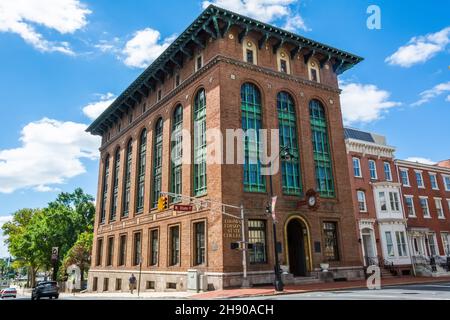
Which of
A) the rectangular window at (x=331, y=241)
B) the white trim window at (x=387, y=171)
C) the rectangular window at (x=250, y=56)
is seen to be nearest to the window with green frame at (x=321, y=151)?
the rectangular window at (x=331, y=241)

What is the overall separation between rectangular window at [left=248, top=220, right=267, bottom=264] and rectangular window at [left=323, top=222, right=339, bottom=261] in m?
6.29

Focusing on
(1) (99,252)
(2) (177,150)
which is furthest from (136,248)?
Result: (1) (99,252)

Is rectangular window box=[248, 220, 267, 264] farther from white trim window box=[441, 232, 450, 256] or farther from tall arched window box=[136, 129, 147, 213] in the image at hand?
white trim window box=[441, 232, 450, 256]

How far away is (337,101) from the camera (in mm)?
34250

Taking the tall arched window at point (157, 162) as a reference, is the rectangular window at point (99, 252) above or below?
below

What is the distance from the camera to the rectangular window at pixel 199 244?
26266 mm

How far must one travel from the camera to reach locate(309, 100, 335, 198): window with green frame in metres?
30.8

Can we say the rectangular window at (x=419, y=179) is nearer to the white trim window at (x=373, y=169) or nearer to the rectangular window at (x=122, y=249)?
the white trim window at (x=373, y=169)

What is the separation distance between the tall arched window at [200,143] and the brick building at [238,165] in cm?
10

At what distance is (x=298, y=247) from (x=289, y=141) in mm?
9026

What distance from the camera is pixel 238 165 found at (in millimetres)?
25969

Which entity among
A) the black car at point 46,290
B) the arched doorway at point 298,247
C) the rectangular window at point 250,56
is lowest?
the black car at point 46,290
